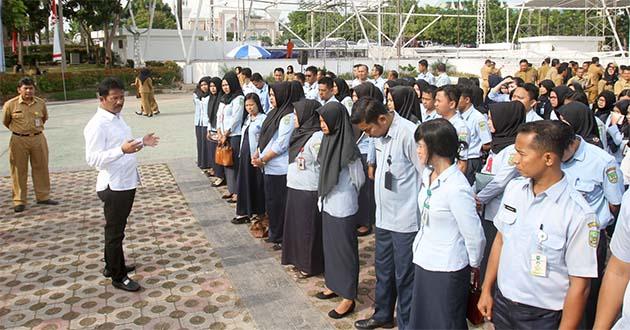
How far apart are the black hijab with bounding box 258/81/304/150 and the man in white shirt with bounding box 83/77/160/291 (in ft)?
4.13

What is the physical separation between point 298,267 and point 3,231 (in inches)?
136

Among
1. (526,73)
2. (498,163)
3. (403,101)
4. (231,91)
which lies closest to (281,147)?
(403,101)

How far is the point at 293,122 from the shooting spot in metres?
4.79

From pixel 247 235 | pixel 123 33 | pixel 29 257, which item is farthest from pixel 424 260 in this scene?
pixel 123 33

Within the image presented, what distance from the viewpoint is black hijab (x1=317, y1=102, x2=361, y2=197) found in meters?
3.57

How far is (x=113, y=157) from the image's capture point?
387cm

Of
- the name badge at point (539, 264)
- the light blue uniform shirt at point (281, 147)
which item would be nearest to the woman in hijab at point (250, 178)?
the light blue uniform shirt at point (281, 147)

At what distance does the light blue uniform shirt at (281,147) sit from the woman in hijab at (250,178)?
2.19 feet

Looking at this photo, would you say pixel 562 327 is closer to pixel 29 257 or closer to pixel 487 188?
pixel 487 188

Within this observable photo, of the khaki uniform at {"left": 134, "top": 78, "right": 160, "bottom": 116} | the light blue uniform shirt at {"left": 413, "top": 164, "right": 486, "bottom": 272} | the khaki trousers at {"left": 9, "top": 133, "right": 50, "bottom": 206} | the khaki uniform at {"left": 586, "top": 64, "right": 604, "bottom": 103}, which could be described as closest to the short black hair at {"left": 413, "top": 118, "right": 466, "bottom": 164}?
the light blue uniform shirt at {"left": 413, "top": 164, "right": 486, "bottom": 272}

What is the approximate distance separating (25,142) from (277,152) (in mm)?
3599

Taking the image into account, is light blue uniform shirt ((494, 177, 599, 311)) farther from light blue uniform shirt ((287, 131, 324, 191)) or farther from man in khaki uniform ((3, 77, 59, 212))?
man in khaki uniform ((3, 77, 59, 212))

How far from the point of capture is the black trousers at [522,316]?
7.45 feet

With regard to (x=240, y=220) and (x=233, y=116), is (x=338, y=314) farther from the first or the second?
(x=233, y=116)
